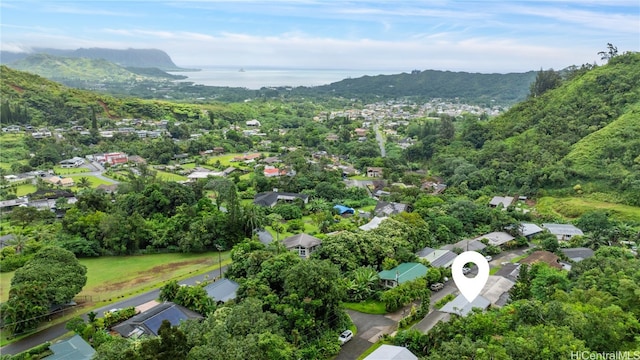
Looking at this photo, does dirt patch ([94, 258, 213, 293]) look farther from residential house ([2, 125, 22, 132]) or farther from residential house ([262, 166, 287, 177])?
residential house ([2, 125, 22, 132])

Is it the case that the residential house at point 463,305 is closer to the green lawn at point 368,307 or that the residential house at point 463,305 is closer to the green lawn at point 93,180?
the green lawn at point 368,307

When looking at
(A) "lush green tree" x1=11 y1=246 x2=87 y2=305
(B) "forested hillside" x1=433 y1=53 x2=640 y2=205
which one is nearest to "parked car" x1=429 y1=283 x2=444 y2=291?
(A) "lush green tree" x1=11 y1=246 x2=87 y2=305

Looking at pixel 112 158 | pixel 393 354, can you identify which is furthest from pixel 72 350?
pixel 112 158

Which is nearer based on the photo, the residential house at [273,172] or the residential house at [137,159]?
the residential house at [273,172]

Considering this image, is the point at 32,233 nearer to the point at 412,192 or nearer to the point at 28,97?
the point at 412,192

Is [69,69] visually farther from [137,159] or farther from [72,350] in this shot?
[72,350]

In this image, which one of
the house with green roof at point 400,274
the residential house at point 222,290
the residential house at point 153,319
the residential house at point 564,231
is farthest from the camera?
the residential house at point 564,231

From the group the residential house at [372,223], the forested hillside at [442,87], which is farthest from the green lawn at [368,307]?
the forested hillside at [442,87]
